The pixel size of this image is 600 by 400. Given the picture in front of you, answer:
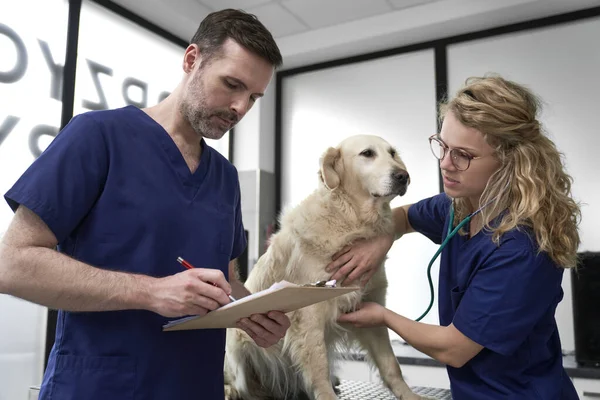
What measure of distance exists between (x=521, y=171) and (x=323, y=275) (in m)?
0.72

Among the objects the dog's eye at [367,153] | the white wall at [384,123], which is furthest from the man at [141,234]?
the white wall at [384,123]

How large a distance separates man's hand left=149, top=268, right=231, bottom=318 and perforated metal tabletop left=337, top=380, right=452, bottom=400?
0.93m

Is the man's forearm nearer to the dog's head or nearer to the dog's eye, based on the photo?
the dog's head

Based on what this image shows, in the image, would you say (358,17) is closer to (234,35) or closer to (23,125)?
(23,125)

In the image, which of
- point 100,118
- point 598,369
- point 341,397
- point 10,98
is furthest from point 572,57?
point 10,98

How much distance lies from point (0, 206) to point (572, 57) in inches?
148

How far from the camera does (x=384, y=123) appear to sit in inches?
158

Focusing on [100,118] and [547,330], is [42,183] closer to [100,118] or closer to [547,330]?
[100,118]

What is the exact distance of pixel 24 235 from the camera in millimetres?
944

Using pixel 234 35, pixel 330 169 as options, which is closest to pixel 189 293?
pixel 234 35

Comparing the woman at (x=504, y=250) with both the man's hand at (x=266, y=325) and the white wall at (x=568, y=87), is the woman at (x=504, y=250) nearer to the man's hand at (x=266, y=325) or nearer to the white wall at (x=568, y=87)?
the man's hand at (x=266, y=325)

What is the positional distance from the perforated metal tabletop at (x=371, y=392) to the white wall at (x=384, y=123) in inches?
69.4

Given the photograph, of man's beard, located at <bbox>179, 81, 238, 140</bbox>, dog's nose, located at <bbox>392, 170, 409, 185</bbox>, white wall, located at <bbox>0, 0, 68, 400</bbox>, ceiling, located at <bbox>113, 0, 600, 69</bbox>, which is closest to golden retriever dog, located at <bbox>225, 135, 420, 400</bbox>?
dog's nose, located at <bbox>392, 170, 409, 185</bbox>

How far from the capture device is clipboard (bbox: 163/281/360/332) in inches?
34.5
